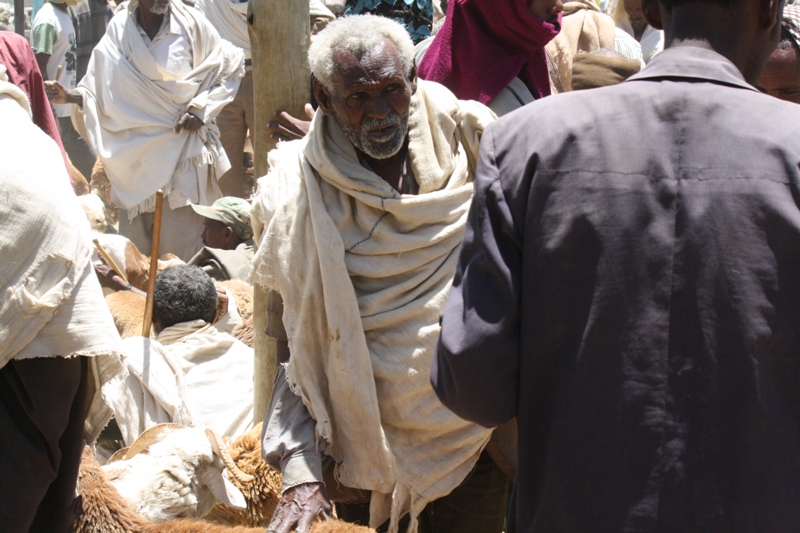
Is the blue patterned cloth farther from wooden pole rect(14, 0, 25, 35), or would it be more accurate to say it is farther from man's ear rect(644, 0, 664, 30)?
wooden pole rect(14, 0, 25, 35)

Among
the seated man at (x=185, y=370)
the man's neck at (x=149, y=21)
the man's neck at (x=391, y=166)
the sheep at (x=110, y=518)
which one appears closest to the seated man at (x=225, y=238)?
the man's neck at (x=149, y=21)

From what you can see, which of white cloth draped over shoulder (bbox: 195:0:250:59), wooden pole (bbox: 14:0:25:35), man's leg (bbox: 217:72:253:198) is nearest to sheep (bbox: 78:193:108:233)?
man's leg (bbox: 217:72:253:198)

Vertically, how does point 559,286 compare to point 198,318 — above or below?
above

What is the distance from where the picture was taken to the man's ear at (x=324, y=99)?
9.39 feet

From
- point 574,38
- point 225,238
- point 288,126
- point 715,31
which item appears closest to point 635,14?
point 574,38

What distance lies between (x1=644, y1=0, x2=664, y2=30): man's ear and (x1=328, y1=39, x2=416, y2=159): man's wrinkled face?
3.64ft

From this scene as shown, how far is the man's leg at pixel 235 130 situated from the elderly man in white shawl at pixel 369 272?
571cm

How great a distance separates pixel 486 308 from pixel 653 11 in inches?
27.2

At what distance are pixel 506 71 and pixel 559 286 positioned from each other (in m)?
2.04

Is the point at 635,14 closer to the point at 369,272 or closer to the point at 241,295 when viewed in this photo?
the point at 241,295

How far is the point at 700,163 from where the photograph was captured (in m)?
1.55

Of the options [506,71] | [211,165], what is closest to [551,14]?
[506,71]

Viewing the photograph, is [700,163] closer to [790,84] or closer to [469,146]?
[469,146]

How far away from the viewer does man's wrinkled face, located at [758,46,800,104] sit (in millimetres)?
3221
